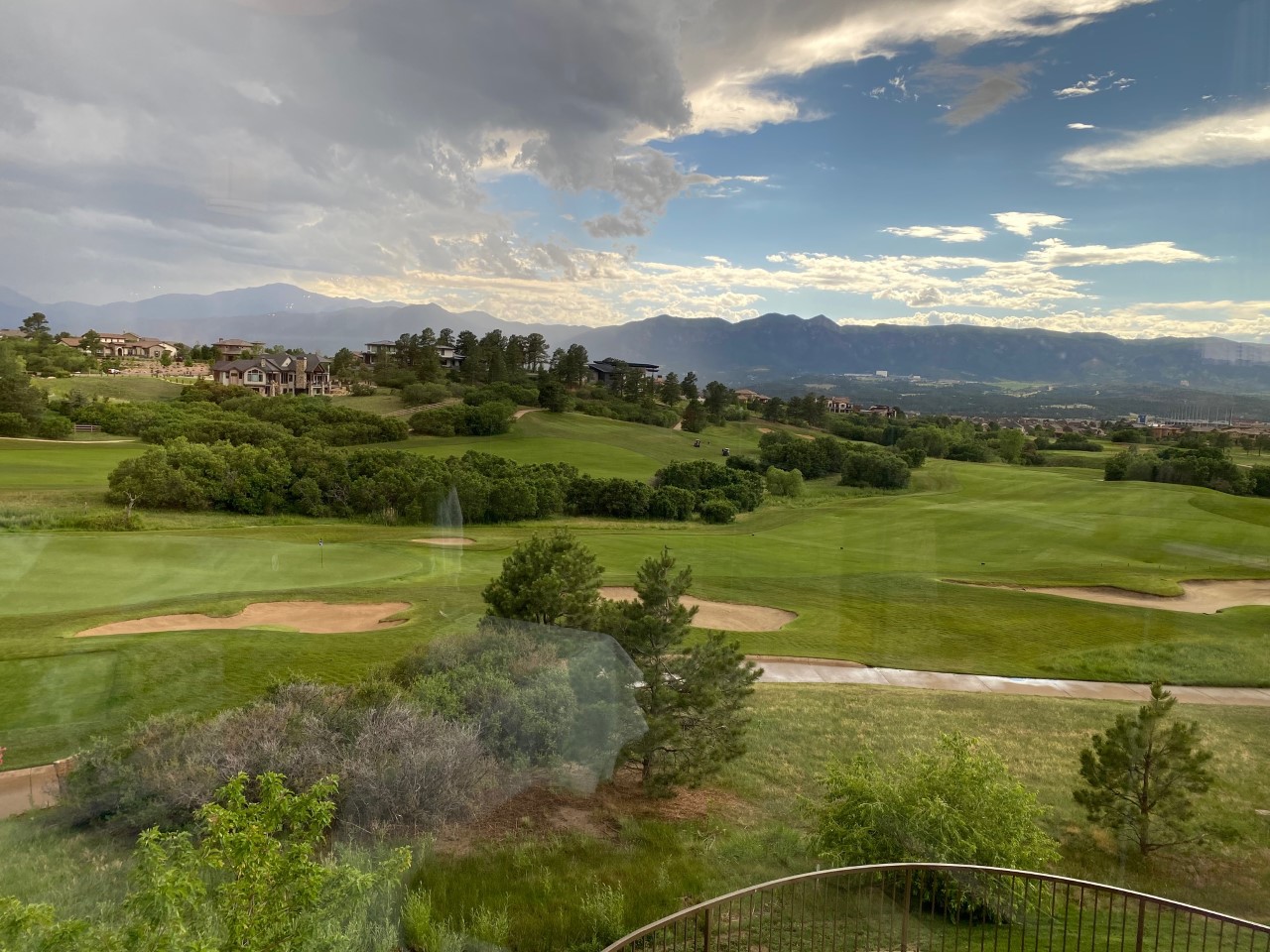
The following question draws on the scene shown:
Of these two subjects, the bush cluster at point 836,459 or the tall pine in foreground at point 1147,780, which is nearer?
the tall pine in foreground at point 1147,780

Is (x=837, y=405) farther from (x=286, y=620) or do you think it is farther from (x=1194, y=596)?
(x=286, y=620)

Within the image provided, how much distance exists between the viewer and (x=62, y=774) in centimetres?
725

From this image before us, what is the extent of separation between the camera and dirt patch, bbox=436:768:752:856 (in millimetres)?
6840

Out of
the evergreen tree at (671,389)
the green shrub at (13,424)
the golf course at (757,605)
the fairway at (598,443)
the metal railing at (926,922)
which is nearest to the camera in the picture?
the metal railing at (926,922)

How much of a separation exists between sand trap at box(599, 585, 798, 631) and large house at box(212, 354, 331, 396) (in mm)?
10640

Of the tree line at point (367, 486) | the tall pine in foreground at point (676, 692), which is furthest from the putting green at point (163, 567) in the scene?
the tall pine in foreground at point (676, 692)

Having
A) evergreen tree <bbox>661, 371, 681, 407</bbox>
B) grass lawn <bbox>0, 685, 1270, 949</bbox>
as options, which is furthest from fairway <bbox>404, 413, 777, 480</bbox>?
grass lawn <bbox>0, 685, 1270, 949</bbox>

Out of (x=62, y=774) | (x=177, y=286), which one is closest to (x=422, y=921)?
(x=62, y=774)

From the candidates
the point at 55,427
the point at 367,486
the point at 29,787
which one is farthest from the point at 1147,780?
the point at 55,427

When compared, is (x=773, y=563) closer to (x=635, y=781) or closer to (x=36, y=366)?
(x=635, y=781)

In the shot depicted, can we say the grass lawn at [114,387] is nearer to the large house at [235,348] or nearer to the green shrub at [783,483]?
the large house at [235,348]

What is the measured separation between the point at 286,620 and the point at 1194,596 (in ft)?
65.6

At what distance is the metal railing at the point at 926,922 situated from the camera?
5301mm

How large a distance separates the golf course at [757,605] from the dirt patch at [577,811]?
5.7 inches
